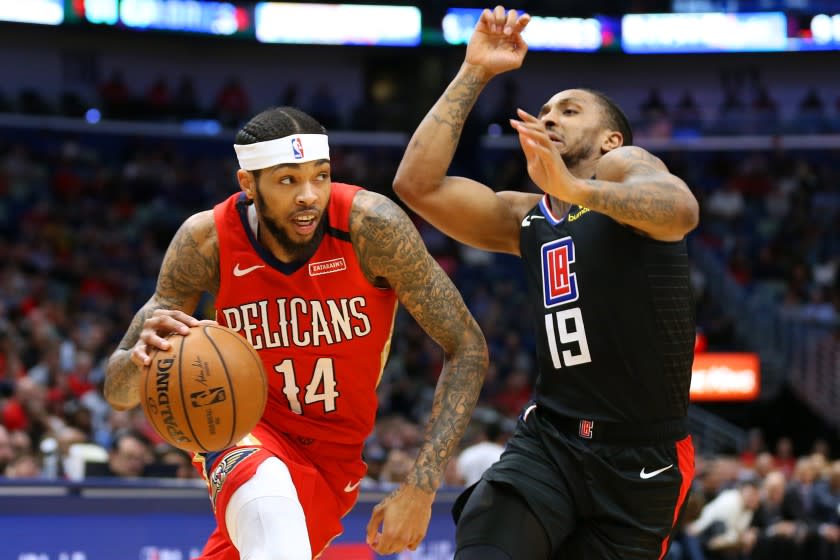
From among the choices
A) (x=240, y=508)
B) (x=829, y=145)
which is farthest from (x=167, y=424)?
(x=829, y=145)

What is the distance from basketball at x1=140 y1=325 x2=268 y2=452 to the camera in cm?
380

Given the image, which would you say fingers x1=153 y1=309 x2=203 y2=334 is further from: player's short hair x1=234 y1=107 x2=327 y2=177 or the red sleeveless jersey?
player's short hair x1=234 y1=107 x2=327 y2=177

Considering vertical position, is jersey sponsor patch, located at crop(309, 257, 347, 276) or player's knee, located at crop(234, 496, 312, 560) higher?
jersey sponsor patch, located at crop(309, 257, 347, 276)

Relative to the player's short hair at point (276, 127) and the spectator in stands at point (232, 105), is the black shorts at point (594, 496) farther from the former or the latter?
the spectator in stands at point (232, 105)

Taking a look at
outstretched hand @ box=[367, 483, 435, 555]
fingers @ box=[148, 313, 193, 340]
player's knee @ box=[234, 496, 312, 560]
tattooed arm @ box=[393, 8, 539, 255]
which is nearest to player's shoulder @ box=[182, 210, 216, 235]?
fingers @ box=[148, 313, 193, 340]

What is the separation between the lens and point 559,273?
4.12 m

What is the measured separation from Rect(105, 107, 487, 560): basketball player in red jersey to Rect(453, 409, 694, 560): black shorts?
28cm

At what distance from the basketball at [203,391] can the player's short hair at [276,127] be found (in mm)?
750

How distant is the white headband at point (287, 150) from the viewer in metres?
4.18

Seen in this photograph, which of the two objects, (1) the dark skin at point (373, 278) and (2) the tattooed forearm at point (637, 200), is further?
(1) the dark skin at point (373, 278)

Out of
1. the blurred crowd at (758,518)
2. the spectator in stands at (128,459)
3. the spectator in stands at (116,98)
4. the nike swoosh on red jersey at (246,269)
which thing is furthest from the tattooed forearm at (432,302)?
the spectator in stands at (116,98)

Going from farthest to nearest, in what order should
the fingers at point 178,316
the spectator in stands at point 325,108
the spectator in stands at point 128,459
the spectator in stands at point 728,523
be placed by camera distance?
the spectator in stands at point 325,108, the spectator in stands at point 728,523, the spectator in stands at point 128,459, the fingers at point 178,316

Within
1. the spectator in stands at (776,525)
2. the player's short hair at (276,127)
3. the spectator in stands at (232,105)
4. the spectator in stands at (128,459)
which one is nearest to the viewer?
the player's short hair at (276,127)

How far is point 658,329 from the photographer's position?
4.00m
